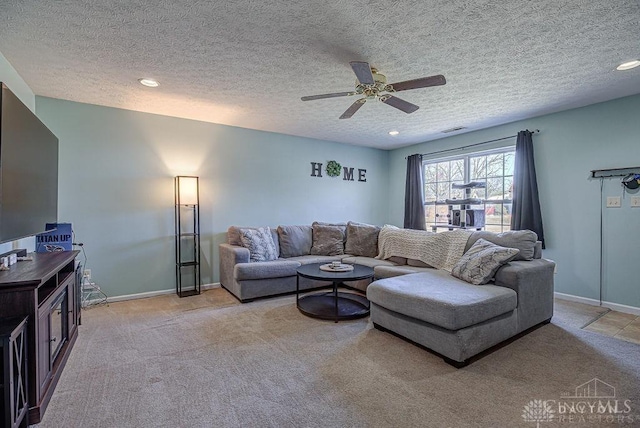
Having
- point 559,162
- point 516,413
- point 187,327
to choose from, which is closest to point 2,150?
point 187,327

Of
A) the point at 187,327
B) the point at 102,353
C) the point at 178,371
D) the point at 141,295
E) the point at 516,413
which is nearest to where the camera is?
the point at 516,413

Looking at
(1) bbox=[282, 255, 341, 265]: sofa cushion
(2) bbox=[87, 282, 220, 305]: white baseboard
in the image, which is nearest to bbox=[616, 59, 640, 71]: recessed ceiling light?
(1) bbox=[282, 255, 341, 265]: sofa cushion

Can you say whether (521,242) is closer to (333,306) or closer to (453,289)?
(453,289)

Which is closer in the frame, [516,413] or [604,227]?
[516,413]

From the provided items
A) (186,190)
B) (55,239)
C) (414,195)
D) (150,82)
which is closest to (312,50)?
(150,82)

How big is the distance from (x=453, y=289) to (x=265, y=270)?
2.15m

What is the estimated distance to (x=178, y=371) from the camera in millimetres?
2148

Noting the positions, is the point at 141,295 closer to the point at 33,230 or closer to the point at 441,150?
the point at 33,230

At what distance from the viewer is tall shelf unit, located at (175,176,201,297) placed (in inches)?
161

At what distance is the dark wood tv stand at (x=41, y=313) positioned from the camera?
61.9 inches

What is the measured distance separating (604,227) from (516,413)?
3.14 metres

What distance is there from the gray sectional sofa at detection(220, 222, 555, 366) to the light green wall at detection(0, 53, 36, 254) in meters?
1.98

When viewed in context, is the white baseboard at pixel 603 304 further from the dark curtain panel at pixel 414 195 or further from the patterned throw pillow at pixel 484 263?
the dark curtain panel at pixel 414 195

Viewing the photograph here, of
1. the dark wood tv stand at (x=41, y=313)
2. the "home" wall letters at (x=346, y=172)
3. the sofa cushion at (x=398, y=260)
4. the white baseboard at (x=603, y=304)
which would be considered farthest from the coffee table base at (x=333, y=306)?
the white baseboard at (x=603, y=304)
